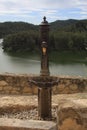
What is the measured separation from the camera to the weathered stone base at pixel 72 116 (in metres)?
1.92

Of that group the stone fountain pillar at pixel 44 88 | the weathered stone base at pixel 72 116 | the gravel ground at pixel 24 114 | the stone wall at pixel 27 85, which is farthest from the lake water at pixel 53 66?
the weathered stone base at pixel 72 116

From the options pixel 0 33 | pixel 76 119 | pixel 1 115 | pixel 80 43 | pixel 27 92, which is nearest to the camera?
pixel 76 119

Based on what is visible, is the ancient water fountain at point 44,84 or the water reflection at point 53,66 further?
the water reflection at point 53,66

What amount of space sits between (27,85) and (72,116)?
4152 millimetres

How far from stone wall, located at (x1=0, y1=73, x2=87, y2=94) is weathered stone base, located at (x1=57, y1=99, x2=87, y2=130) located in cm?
397

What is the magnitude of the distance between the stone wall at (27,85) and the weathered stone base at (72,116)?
397 cm

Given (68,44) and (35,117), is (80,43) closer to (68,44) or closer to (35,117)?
(68,44)

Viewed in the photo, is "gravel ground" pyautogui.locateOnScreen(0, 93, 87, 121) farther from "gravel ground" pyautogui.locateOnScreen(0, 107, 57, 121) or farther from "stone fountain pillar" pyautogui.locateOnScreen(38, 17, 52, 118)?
"stone fountain pillar" pyautogui.locateOnScreen(38, 17, 52, 118)

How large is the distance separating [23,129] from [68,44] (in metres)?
34.4

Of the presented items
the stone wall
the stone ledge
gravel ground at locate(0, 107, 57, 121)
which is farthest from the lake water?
the stone ledge

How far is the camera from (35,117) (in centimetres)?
454

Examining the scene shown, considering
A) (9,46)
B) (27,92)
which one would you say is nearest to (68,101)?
(27,92)

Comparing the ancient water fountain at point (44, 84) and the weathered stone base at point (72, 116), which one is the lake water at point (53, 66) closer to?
the ancient water fountain at point (44, 84)

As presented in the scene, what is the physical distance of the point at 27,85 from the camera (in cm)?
607
